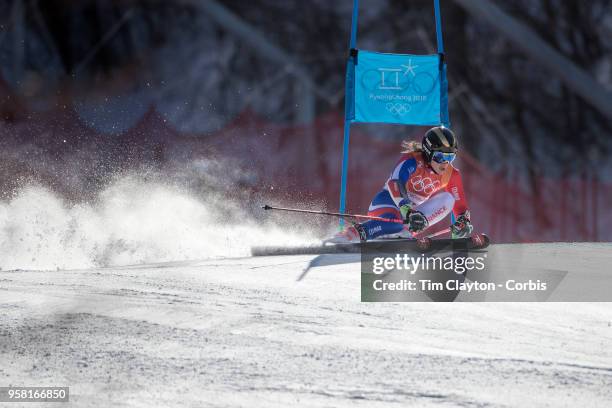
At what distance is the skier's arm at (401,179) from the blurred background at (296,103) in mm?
2426

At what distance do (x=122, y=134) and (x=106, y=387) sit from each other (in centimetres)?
738

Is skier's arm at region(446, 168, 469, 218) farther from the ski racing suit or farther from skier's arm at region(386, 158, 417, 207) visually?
skier's arm at region(386, 158, 417, 207)

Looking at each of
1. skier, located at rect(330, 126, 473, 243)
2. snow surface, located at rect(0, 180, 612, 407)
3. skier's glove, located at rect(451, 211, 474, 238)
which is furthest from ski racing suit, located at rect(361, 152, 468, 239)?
snow surface, located at rect(0, 180, 612, 407)

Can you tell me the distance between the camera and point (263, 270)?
6250mm

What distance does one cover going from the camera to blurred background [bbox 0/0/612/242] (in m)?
9.98

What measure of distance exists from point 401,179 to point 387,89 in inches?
44.7

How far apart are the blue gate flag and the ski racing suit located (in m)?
0.73

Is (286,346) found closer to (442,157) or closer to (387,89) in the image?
(442,157)

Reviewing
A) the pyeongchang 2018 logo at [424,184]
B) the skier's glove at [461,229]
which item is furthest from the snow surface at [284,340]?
the pyeongchang 2018 logo at [424,184]

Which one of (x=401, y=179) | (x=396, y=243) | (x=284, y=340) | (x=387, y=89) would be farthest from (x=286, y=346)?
(x=387, y=89)

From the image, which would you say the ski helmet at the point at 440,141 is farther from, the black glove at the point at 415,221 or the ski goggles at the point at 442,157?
the black glove at the point at 415,221

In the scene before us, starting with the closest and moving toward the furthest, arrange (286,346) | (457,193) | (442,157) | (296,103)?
(286,346) < (442,157) < (457,193) < (296,103)

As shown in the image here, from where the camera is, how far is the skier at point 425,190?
6.91 metres

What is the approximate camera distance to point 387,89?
775 centimetres
